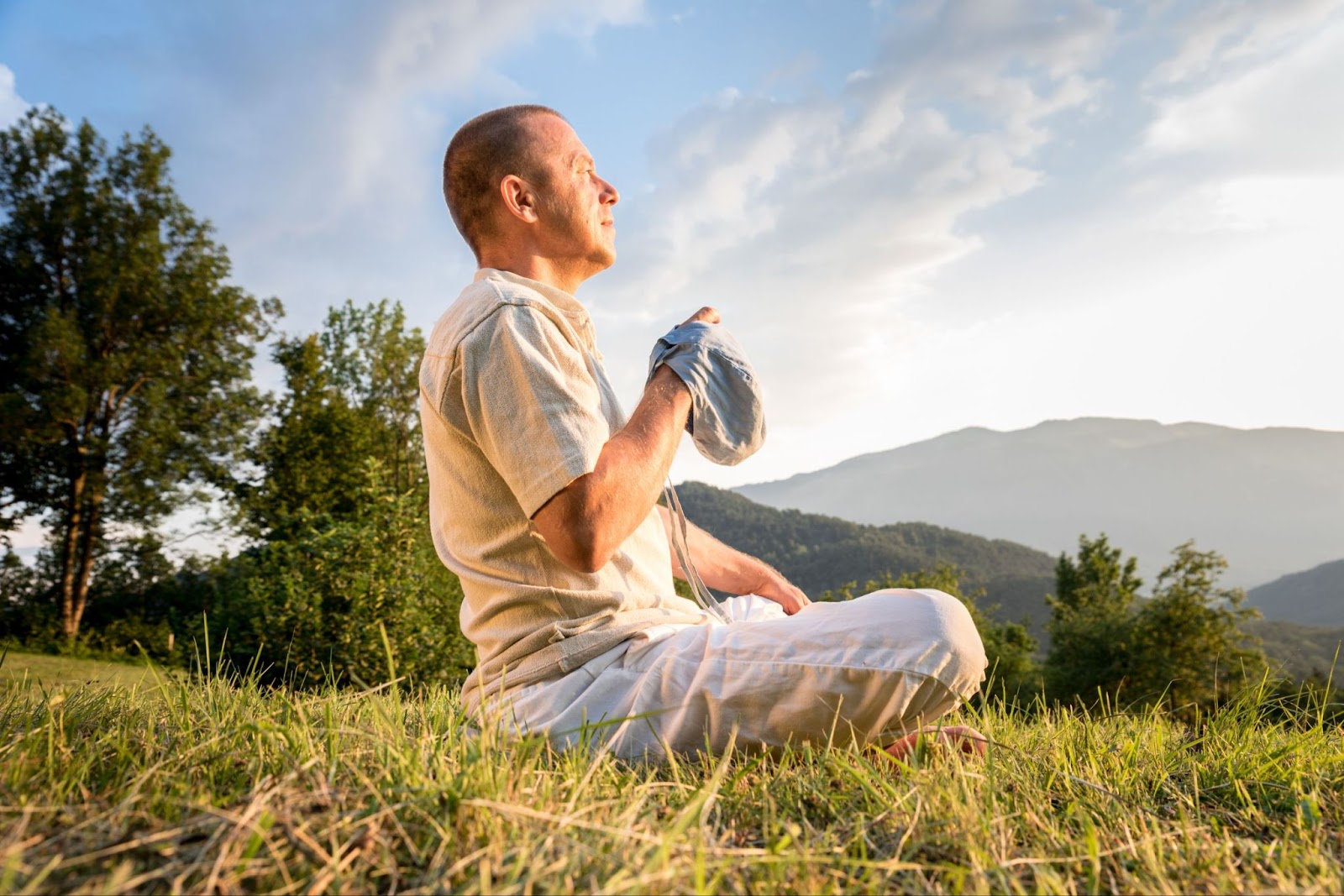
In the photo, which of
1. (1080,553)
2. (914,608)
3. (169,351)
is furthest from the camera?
(1080,553)

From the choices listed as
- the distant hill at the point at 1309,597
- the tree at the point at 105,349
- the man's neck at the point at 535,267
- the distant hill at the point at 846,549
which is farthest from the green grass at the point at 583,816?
the distant hill at the point at 1309,597

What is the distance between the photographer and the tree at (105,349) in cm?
2461

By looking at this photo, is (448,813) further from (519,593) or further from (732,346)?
(732,346)

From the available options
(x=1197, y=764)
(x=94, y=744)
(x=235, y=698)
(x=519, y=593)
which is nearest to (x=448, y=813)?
(x=94, y=744)

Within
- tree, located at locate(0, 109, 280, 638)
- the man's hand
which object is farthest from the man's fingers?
tree, located at locate(0, 109, 280, 638)

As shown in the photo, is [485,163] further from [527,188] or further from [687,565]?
[687,565]

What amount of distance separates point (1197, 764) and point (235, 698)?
2.47 meters

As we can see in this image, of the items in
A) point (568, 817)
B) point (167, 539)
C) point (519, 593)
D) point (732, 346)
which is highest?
point (167, 539)

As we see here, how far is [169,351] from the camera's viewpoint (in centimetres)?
2570

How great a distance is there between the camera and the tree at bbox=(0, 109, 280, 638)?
24.6 metres

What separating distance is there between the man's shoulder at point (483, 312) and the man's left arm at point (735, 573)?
119 cm

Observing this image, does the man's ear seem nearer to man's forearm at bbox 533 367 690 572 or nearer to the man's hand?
man's forearm at bbox 533 367 690 572

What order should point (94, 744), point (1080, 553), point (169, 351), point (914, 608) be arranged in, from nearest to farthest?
point (94, 744) → point (914, 608) → point (169, 351) → point (1080, 553)

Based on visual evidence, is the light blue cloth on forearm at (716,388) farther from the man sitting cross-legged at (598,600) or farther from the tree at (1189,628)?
the tree at (1189,628)
